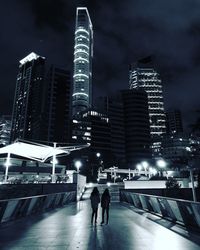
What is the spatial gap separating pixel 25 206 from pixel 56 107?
106 m

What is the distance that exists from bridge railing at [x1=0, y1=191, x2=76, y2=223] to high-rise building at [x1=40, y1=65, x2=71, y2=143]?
88.7 metres

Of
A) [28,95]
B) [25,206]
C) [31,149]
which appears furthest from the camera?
[28,95]

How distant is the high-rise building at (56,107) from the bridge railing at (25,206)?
88.7m

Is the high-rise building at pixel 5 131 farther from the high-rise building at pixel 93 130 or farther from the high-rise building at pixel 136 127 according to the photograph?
the high-rise building at pixel 136 127

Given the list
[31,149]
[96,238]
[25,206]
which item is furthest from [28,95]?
[96,238]

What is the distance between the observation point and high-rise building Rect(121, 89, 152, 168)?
419ft

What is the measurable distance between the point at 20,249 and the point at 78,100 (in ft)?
594

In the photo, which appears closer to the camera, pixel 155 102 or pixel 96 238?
pixel 96 238

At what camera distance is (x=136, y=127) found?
13200 centimetres

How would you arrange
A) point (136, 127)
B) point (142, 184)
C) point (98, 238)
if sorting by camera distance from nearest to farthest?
point (98, 238), point (142, 184), point (136, 127)

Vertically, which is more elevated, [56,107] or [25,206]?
[56,107]

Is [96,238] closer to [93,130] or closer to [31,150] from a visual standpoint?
[31,150]

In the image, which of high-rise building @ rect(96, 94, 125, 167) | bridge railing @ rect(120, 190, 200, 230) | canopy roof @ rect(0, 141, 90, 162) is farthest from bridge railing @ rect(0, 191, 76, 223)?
high-rise building @ rect(96, 94, 125, 167)

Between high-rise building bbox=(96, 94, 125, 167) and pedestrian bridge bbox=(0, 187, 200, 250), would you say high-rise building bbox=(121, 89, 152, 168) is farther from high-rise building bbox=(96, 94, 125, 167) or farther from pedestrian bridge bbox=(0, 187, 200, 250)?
pedestrian bridge bbox=(0, 187, 200, 250)
